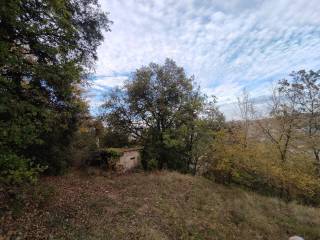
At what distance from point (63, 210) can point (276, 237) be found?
852 centimetres

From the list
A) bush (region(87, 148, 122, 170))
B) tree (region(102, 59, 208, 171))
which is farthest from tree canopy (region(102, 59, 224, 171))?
bush (region(87, 148, 122, 170))

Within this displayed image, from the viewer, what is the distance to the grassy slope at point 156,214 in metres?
6.46

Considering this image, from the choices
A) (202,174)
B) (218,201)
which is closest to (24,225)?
(218,201)

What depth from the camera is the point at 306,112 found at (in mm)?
17703

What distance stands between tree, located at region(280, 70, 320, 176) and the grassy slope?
22.4 ft

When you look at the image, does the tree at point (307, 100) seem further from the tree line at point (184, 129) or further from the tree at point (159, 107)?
the tree at point (159, 107)

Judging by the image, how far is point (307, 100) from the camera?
17.8 m

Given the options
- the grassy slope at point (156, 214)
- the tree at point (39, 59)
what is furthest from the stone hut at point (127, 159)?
the tree at point (39, 59)

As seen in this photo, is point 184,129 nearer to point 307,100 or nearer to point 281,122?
point 281,122

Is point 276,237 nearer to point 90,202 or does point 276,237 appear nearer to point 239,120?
point 90,202

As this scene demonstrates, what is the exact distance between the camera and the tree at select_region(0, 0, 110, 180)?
491cm

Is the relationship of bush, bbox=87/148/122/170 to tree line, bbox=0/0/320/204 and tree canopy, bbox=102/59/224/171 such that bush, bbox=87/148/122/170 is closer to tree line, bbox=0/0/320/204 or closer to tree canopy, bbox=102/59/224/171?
tree line, bbox=0/0/320/204

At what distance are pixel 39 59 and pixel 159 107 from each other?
1296 cm

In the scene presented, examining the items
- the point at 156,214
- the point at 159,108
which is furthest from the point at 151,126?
the point at 156,214
